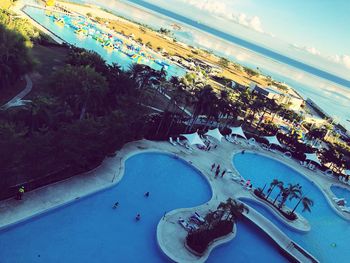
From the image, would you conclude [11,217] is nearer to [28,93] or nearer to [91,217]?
[91,217]

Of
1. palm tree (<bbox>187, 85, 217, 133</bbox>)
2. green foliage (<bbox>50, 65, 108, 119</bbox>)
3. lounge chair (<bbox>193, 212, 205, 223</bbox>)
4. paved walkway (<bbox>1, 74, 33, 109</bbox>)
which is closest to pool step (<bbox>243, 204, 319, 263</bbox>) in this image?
lounge chair (<bbox>193, 212, 205, 223</bbox>)

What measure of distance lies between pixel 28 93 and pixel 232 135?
29262mm

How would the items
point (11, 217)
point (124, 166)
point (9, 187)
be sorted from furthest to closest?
point (124, 166) < point (9, 187) < point (11, 217)

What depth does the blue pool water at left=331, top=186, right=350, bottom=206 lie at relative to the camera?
147ft

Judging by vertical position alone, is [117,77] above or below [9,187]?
above

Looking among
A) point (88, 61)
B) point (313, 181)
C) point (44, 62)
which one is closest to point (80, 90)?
point (88, 61)

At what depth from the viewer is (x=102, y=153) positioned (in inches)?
1088

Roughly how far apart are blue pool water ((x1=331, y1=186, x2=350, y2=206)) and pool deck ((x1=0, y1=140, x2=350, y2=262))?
2.12 m

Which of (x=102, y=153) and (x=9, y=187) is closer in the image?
(x=9, y=187)

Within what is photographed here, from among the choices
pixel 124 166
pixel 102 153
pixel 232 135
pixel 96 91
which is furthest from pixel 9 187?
pixel 232 135

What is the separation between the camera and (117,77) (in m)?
41.8

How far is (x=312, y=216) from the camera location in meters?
34.9

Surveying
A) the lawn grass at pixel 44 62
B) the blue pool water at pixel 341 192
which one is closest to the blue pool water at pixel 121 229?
the lawn grass at pixel 44 62

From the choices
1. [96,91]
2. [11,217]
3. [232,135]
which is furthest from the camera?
[232,135]
